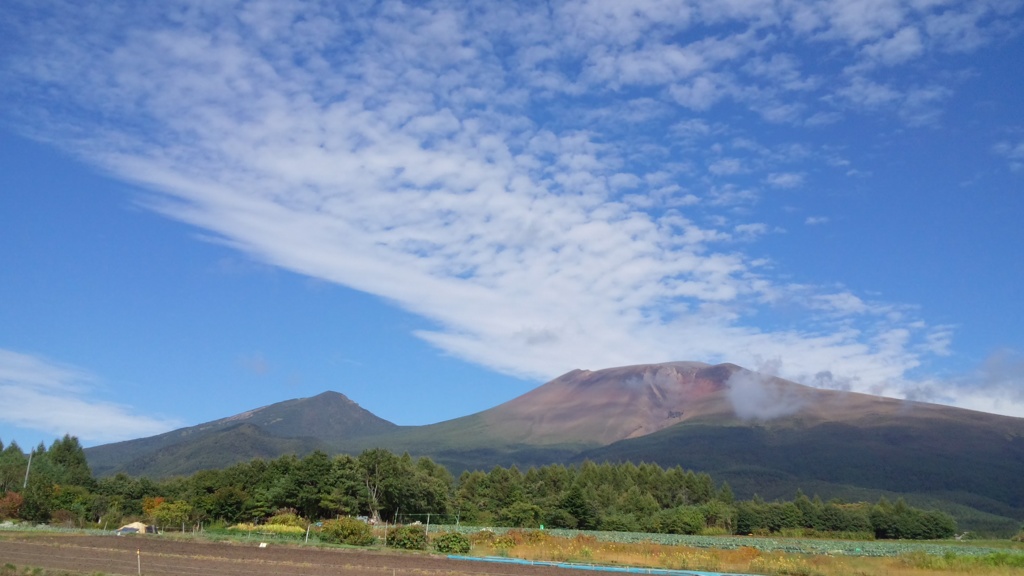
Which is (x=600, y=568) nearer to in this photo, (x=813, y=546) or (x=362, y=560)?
(x=362, y=560)

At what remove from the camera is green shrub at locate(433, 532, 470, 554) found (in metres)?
39.4

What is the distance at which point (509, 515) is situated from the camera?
84.2 m

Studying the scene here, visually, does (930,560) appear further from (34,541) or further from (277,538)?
(34,541)

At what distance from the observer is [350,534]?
146 feet

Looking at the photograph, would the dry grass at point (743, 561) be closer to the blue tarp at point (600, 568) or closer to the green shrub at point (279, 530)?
the blue tarp at point (600, 568)

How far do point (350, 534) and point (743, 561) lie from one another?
22.3m

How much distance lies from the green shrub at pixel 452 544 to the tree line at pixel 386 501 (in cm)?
3309

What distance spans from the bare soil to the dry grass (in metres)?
6.52

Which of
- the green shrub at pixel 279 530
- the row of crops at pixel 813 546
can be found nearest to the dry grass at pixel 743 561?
the row of crops at pixel 813 546

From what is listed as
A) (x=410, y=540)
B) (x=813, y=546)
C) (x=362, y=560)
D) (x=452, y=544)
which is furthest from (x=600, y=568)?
(x=813, y=546)

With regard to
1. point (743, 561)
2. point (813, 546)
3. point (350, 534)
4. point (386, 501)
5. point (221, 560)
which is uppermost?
point (386, 501)

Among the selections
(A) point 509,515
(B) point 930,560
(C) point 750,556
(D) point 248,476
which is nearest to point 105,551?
(C) point 750,556

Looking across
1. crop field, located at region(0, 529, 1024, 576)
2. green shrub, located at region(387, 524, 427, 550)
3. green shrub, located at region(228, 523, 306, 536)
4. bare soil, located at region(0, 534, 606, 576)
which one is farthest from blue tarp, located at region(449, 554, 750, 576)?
green shrub, located at region(228, 523, 306, 536)

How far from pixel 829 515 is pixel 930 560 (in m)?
66.3
